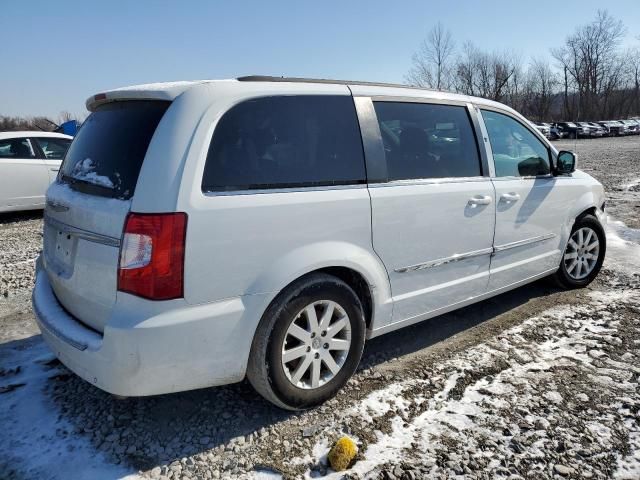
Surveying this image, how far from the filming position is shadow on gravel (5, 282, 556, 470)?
246 cm

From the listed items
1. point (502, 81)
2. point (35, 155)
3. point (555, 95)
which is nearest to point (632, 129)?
point (502, 81)

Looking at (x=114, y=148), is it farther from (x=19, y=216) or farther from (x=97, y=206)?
(x=19, y=216)

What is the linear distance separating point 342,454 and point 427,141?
2051 millimetres

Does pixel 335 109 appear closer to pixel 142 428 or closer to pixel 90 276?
pixel 90 276

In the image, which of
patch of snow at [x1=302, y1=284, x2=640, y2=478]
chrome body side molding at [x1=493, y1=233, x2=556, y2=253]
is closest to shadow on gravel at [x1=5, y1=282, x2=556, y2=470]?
patch of snow at [x1=302, y1=284, x2=640, y2=478]

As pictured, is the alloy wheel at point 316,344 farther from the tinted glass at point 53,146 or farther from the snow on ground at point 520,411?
the tinted glass at point 53,146

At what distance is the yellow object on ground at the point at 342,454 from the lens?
2.30m

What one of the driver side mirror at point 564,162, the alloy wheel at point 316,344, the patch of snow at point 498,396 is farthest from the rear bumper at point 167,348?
the driver side mirror at point 564,162

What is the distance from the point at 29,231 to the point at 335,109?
6.75 metres

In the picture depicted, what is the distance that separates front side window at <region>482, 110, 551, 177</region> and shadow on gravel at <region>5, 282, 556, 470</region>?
183 cm

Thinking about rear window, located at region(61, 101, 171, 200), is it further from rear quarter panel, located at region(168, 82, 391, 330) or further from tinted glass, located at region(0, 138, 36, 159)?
tinted glass, located at region(0, 138, 36, 159)

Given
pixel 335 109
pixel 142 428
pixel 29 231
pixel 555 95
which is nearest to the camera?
pixel 142 428

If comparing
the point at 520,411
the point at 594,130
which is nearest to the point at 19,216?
the point at 520,411

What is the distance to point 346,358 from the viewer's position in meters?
2.84
